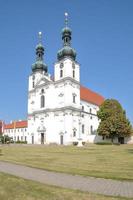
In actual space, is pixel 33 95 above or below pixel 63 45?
below

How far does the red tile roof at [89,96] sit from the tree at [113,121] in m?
14.1

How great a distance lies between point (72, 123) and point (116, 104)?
1168cm

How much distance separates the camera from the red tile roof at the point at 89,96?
73.0 meters

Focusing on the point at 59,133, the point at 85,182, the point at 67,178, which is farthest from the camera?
the point at 59,133

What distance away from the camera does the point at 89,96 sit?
3029 inches

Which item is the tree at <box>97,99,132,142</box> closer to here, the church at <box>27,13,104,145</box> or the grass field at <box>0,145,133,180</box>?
the church at <box>27,13,104,145</box>

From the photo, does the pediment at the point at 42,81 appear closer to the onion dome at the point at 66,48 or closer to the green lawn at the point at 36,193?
the onion dome at the point at 66,48

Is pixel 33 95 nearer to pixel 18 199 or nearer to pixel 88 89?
pixel 88 89

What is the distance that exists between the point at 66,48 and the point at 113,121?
22.6 metres

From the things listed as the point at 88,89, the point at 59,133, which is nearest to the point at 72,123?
the point at 59,133

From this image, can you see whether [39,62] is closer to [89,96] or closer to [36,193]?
[89,96]

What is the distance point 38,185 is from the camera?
376 inches

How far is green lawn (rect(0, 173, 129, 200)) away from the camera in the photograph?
25.4ft

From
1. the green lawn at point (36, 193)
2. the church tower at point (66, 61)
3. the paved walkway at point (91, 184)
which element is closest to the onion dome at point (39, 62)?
the church tower at point (66, 61)
